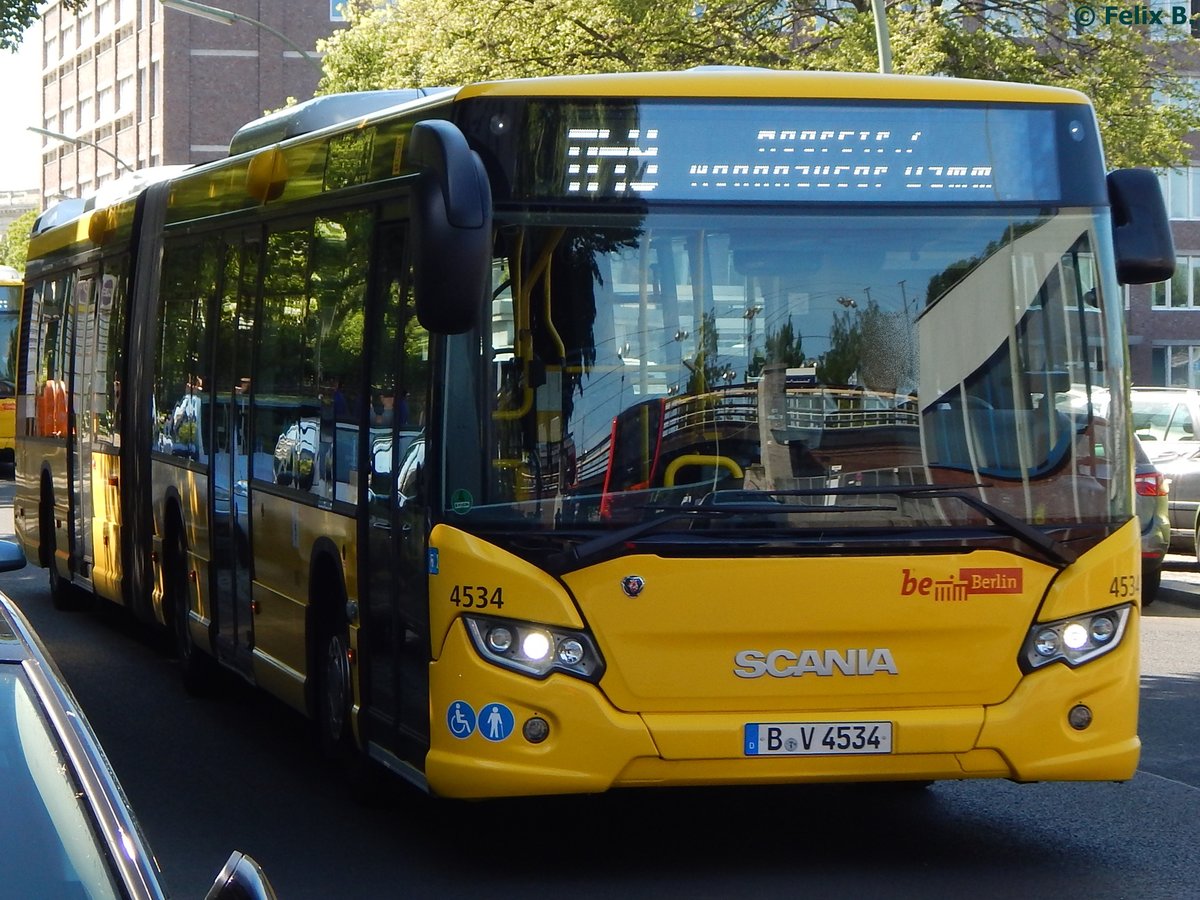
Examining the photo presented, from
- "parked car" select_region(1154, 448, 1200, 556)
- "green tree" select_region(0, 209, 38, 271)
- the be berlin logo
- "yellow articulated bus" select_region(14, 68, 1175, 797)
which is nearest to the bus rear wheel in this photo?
"yellow articulated bus" select_region(14, 68, 1175, 797)

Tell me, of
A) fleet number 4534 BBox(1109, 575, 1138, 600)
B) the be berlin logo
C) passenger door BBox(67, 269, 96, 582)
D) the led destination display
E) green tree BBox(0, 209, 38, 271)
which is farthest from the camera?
green tree BBox(0, 209, 38, 271)

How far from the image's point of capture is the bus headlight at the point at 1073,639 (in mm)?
7371

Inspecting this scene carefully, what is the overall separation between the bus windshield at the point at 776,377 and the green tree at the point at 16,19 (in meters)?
17.1

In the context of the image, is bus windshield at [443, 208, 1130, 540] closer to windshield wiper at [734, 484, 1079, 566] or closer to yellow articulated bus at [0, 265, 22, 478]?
windshield wiper at [734, 484, 1079, 566]

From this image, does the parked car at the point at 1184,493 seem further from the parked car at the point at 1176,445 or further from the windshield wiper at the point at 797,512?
the windshield wiper at the point at 797,512

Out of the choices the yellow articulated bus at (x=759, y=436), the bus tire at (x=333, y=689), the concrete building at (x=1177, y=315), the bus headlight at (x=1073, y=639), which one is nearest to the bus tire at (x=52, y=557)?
the bus tire at (x=333, y=689)

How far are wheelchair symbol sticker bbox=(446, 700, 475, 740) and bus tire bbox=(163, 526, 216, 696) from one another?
4837 mm

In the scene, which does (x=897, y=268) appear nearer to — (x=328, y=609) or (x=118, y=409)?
(x=328, y=609)

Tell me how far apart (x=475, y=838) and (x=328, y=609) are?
4.54 feet

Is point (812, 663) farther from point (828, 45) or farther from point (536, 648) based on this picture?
point (828, 45)

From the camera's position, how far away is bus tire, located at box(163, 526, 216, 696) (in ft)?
39.1

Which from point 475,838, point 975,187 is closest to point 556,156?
point 975,187

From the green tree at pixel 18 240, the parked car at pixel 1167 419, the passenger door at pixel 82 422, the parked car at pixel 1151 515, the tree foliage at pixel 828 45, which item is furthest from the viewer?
the green tree at pixel 18 240

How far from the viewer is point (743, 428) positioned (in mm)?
7227
